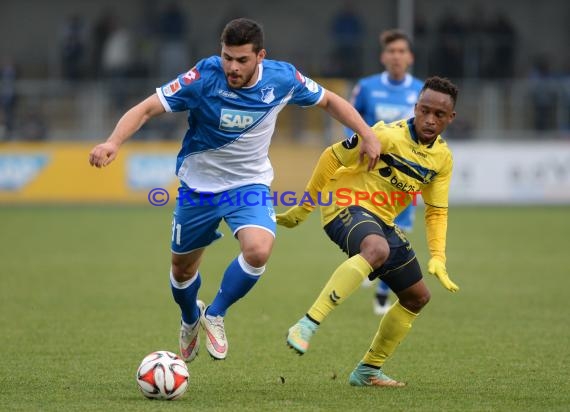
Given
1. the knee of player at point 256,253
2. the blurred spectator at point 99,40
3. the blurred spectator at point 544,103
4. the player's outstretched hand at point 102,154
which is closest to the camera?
the player's outstretched hand at point 102,154

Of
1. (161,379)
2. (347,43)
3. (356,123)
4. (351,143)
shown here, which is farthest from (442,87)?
(347,43)

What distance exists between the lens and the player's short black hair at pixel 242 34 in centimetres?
675

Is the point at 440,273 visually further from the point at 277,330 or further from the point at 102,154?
the point at 277,330

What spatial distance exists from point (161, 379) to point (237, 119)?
1.76 meters

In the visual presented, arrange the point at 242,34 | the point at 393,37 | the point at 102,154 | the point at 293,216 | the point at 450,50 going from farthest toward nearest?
the point at 450,50
the point at 393,37
the point at 293,216
the point at 242,34
the point at 102,154

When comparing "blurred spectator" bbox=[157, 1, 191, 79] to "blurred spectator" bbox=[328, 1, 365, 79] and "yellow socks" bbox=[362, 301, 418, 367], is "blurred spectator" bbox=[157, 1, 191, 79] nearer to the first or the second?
"blurred spectator" bbox=[328, 1, 365, 79]

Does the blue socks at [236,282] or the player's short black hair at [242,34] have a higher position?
the player's short black hair at [242,34]

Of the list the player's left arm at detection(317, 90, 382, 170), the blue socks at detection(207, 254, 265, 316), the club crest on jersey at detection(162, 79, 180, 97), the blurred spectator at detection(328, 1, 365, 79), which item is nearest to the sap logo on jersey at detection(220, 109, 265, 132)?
the club crest on jersey at detection(162, 79, 180, 97)

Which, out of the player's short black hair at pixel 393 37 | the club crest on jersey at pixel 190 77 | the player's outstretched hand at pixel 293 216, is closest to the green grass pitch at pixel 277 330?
the player's outstretched hand at pixel 293 216

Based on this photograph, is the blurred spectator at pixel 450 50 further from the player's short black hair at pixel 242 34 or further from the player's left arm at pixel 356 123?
the player's short black hair at pixel 242 34

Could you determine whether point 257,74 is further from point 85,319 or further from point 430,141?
point 85,319

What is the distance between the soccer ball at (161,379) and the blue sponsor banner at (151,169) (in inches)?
622

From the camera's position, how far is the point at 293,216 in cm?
743

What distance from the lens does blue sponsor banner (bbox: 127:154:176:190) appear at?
73.3ft
